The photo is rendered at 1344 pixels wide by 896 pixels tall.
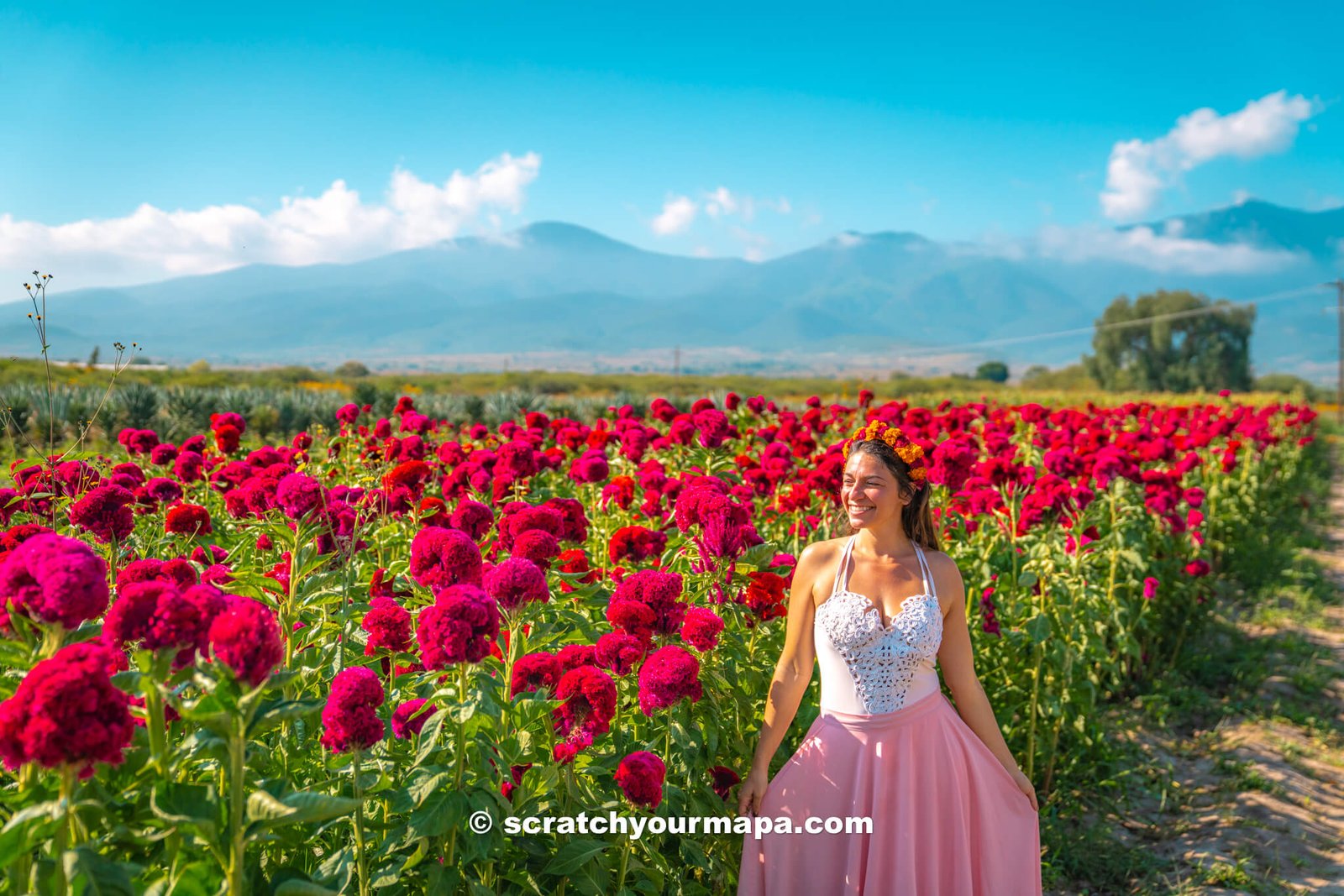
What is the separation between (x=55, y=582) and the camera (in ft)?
4.55

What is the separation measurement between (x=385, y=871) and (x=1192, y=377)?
93.7m

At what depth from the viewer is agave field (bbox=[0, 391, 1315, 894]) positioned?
142 cm

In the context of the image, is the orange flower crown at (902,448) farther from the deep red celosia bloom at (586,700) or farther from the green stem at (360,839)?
the green stem at (360,839)

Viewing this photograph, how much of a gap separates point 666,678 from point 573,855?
1.47 feet

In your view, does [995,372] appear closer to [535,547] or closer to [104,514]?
[535,547]

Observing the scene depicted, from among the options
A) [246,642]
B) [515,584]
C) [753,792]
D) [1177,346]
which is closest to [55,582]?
[246,642]

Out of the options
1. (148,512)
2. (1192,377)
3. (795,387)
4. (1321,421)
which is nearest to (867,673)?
(148,512)

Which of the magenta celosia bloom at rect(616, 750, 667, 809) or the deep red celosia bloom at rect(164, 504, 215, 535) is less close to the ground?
the deep red celosia bloom at rect(164, 504, 215, 535)

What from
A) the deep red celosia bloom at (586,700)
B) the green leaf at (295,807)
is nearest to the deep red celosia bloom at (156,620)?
the green leaf at (295,807)

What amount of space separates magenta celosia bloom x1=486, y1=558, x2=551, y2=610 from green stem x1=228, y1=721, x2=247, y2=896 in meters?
0.68

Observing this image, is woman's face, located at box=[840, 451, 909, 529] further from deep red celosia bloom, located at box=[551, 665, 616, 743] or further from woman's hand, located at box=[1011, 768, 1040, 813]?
deep red celosia bloom, located at box=[551, 665, 616, 743]

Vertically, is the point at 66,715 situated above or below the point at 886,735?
above

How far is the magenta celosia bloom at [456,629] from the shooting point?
1.74 m

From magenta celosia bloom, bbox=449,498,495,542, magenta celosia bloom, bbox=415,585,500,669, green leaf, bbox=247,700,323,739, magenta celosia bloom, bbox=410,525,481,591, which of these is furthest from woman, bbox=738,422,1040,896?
green leaf, bbox=247,700,323,739
